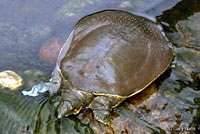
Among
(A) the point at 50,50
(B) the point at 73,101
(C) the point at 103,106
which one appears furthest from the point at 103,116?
(A) the point at 50,50

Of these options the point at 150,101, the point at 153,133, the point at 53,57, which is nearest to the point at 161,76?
the point at 150,101

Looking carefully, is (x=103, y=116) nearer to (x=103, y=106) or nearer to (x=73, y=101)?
(x=103, y=106)

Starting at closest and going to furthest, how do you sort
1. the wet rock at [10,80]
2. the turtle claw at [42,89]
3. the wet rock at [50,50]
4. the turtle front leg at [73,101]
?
the turtle front leg at [73,101]
the turtle claw at [42,89]
the wet rock at [10,80]
the wet rock at [50,50]

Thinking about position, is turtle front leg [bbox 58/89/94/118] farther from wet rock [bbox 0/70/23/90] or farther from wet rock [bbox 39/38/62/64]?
wet rock [bbox 39/38/62/64]

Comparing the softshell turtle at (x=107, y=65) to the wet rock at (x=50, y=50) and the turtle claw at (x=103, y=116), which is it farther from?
the wet rock at (x=50, y=50)

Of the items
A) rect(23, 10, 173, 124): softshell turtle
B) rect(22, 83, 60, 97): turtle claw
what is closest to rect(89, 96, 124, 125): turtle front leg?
rect(23, 10, 173, 124): softshell turtle

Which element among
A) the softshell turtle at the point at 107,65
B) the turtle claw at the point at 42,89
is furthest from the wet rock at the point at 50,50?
the turtle claw at the point at 42,89
